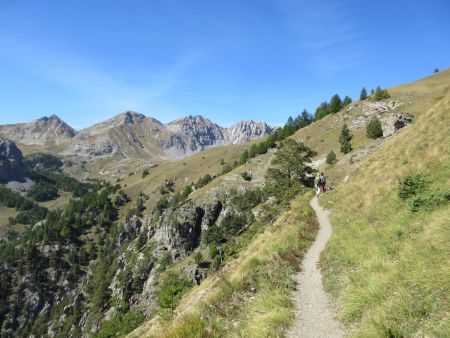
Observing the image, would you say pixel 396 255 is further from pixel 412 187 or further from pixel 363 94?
pixel 363 94

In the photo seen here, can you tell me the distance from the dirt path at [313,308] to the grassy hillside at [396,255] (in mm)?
415

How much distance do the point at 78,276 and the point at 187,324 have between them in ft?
662

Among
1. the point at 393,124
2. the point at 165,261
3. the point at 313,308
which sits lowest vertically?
the point at 165,261

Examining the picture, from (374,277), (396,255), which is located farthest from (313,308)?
(396,255)

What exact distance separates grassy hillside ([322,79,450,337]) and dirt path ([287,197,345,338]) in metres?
0.41

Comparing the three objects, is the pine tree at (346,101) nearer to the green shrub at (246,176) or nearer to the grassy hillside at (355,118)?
the grassy hillside at (355,118)

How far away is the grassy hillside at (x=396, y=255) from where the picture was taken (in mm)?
6809

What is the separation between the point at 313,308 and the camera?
32.5 ft

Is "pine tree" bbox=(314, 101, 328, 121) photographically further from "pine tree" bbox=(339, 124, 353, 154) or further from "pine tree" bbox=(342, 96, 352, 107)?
"pine tree" bbox=(339, 124, 353, 154)

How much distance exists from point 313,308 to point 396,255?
10.4 feet

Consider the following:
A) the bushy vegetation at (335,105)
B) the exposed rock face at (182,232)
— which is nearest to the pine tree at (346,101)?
the bushy vegetation at (335,105)

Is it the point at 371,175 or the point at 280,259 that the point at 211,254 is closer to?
the point at 371,175

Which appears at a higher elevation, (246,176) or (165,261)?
(246,176)

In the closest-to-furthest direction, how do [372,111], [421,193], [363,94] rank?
[421,193] < [372,111] < [363,94]
